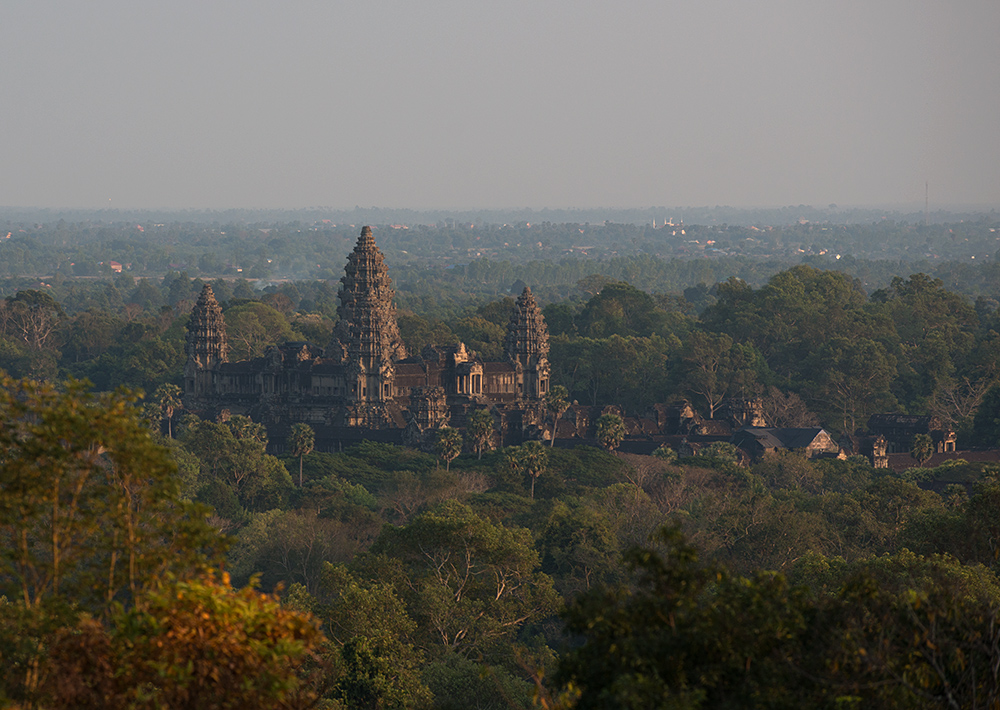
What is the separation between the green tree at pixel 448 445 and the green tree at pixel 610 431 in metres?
7.60

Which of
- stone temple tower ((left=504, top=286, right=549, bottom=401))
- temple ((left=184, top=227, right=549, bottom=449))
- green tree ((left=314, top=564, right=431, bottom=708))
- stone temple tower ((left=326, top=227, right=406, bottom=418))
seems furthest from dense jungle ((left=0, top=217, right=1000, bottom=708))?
stone temple tower ((left=326, top=227, right=406, bottom=418))

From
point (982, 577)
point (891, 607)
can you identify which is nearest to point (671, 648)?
point (891, 607)

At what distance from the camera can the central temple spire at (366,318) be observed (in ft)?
270

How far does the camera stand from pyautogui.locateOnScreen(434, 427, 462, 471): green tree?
72.4 metres

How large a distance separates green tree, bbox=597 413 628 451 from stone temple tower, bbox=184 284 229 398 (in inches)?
944

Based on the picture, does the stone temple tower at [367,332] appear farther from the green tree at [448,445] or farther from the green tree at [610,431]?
the green tree at [610,431]

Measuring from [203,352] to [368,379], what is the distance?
37.4 ft

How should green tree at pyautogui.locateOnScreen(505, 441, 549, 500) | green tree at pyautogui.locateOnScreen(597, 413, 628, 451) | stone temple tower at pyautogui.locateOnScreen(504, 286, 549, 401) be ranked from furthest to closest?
stone temple tower at pyautogui.locateOnScreen(504, 286, 549, 401)
green tree at pyautogui.locateOnScreen(597, 413, 628, 451)
green tree at pyautogui.locateOnScreen(505, 441, 549, 500)

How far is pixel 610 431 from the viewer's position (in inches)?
2980

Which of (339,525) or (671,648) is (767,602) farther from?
(339,525)

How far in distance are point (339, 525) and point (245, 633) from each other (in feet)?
122

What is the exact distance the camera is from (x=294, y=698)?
1870 cm

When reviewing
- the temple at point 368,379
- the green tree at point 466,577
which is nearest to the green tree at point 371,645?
the green tree at point 466,577

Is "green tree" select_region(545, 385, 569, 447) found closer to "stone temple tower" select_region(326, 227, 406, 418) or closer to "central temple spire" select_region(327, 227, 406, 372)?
"stone temple tower" select_region(326, 227, 406, 418)
